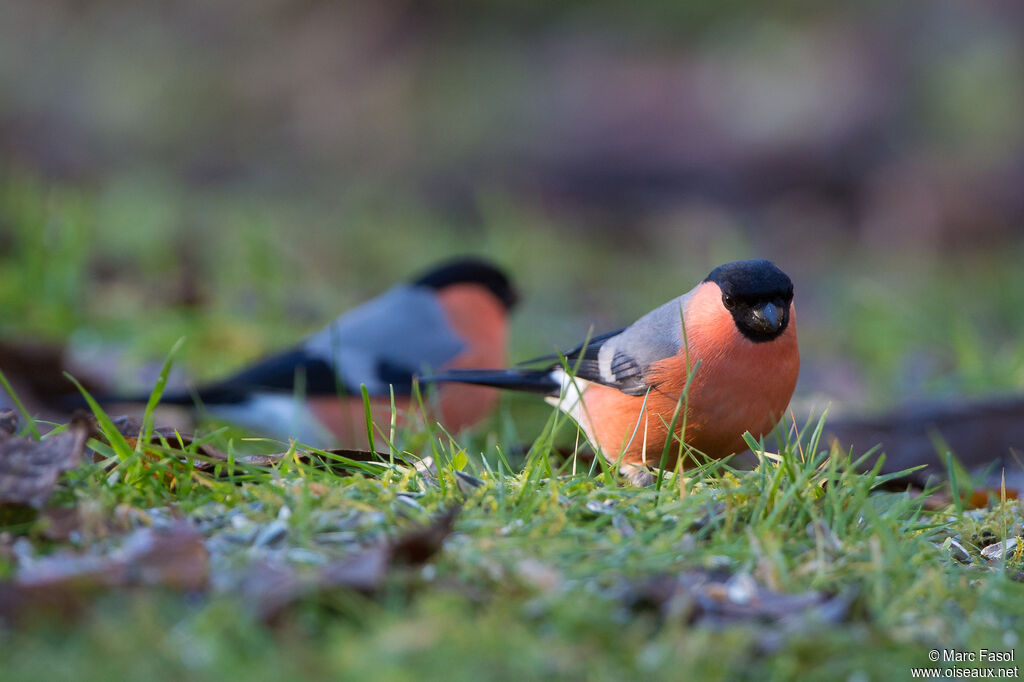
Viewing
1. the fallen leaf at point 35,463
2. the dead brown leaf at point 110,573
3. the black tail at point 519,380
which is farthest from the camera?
the black tail at point 519,380

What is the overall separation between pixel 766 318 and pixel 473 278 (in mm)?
3085

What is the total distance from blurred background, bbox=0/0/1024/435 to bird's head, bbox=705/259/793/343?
3.92 metres

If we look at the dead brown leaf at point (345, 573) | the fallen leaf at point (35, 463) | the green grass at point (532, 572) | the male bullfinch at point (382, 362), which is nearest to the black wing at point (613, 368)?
the green grass at point (532, 572)

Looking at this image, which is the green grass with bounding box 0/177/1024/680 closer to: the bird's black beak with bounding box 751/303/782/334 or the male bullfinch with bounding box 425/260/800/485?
the male bullfinch with bounding box 425/260/800/485

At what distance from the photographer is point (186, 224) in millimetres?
8562

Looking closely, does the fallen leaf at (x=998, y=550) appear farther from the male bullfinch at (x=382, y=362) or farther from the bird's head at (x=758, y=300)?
the male bullfinch at (x=382, y=362)

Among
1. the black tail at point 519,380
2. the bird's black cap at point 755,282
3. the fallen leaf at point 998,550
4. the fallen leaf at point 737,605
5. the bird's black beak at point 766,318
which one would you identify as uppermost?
the bird's black cap at point 755,282

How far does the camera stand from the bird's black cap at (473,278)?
20.2 ft

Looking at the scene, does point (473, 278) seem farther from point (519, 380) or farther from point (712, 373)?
point (712, 373)

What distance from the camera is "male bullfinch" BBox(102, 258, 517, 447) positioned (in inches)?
215

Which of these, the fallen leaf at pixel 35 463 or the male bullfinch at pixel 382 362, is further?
the male bullfinch at pixel 382 362

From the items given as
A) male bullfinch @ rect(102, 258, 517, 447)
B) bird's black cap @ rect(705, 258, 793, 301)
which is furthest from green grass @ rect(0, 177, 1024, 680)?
male bullfinch @ rect(102, 258, 517, 447)

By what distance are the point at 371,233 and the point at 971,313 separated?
498cm

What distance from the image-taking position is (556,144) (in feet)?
47.4
